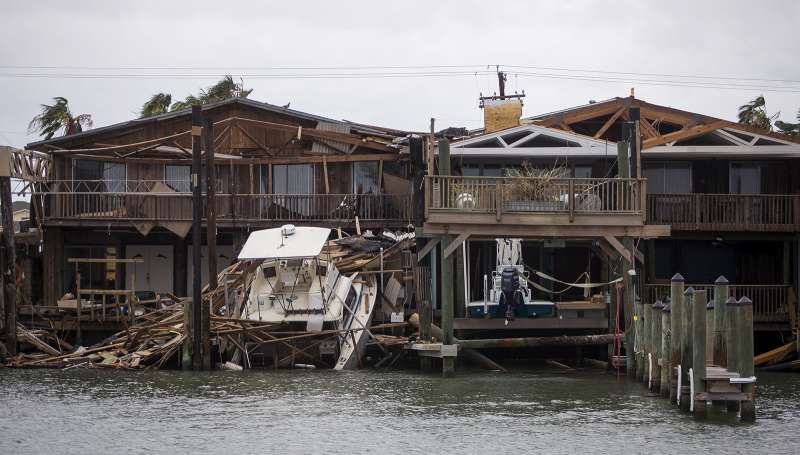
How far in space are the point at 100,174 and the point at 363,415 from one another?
72.0 feet

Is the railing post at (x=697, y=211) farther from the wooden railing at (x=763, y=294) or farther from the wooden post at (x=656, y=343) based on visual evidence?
the wooden post at (x=656, y=343)

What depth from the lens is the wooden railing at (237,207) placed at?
137ft

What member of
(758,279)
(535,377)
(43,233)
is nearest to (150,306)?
(43,233)

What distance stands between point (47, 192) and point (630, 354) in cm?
2134

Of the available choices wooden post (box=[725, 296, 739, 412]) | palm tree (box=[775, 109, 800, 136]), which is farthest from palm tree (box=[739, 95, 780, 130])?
wooden post (box=[725, 296, 739, 412])

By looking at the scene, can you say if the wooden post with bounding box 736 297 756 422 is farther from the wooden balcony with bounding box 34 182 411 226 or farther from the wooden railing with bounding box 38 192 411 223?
the wooden railing with bounding box 38 192 411 223

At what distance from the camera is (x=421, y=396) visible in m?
→ 28.0

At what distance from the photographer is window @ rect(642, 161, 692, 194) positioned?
39.3 metres

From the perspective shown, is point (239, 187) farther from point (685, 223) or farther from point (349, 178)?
point (685, 223)

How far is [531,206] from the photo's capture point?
30.6 meters

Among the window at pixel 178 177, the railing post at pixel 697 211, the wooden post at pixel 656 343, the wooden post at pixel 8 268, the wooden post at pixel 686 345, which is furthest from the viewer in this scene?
the window at pixel 178 177

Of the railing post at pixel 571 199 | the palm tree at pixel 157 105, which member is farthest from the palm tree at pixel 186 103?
the railing post at pixel 571 199

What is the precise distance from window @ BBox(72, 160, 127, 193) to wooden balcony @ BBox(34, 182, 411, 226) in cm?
118

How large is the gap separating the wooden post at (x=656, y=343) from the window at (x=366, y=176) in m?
17.0
